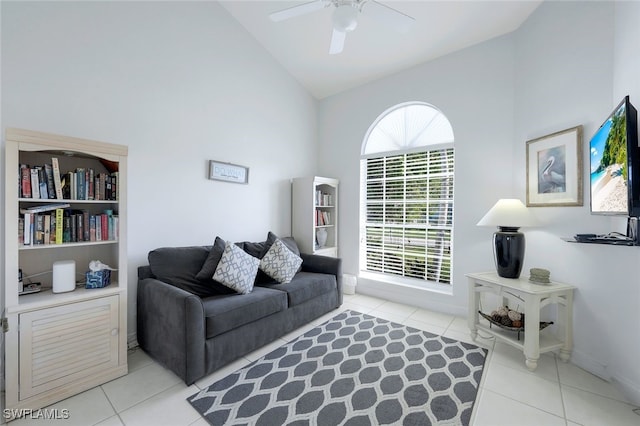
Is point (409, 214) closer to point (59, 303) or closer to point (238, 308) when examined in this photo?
point (238, 308)

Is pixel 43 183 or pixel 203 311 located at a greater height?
pixel 43 183

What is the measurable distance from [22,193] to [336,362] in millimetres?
2431

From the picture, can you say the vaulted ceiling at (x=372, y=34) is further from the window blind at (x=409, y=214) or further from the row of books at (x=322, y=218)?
the row of books at (x=322, y=218)

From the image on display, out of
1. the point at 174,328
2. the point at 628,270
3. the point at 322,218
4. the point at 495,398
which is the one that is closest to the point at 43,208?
the point at 174,328

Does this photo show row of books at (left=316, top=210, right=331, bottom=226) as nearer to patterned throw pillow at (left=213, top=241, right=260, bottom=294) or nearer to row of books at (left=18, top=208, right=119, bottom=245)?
patterned throw pillow at (left=213, top=241, right=260, bottom=294)

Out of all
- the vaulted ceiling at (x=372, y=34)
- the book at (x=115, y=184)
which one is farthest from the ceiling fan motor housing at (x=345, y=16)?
the book at (x=115, y=184)

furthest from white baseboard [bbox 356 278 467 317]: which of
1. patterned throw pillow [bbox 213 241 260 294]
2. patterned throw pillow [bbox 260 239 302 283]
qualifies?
patterned throw pillow [bbox 213 241 260 294]

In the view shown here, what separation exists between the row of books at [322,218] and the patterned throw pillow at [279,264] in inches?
39.3

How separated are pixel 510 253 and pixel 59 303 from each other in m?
3.40

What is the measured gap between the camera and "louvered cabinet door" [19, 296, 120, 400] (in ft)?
5.14

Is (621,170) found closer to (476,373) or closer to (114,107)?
(476,373)

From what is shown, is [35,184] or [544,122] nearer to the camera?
[35,184]

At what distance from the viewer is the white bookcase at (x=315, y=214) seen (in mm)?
3727

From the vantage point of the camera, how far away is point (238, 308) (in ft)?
7.00
